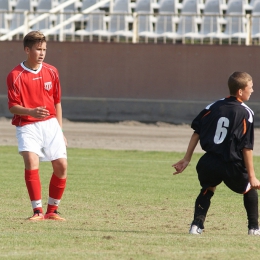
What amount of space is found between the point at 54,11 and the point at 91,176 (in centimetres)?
1501

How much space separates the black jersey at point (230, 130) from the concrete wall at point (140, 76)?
16.5 metres

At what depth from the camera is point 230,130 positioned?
21.6ft

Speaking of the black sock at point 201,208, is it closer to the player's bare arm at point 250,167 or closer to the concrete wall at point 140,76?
the player's bare arm at point 250,167

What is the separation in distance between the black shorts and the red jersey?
1939 millimetres

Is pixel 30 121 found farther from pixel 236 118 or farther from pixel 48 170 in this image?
pixel 48 170

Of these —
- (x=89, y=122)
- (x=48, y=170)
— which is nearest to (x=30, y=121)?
(x=48, y=170)

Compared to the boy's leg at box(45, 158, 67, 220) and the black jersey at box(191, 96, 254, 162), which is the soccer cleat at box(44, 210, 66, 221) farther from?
the black jersey at box(191, 96, 254, 162)

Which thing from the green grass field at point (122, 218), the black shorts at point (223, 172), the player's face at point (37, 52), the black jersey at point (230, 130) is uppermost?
the player's face at point (37, 52)

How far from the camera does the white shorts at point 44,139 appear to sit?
7645mm

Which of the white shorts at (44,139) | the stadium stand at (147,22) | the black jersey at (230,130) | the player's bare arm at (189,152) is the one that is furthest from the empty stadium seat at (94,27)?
the black jersey at (230,130)

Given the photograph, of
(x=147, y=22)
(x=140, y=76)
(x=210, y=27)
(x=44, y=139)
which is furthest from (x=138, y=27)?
(x=44, y=139)

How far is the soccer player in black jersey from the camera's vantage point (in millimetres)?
6586

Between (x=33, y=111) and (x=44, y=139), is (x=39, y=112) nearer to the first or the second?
(x=33, y=111)

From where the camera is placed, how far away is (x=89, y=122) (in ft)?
79.3
